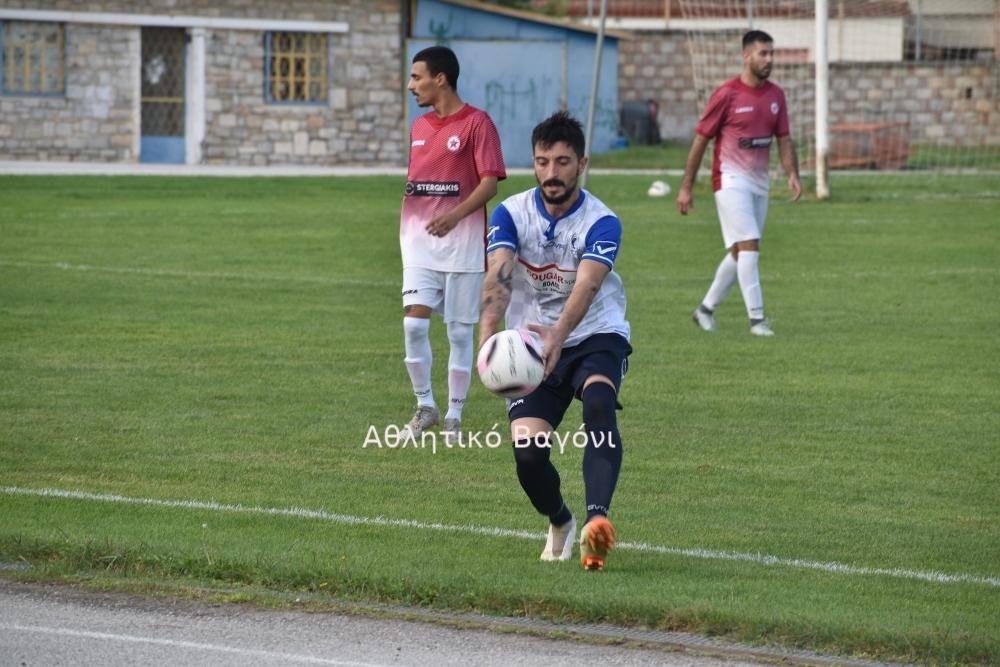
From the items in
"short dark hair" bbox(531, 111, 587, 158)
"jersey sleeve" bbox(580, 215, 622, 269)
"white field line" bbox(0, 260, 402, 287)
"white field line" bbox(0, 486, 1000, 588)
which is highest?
"short dark hair" bbox(531, 111, 587, 158)

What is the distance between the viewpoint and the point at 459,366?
10.3 metres

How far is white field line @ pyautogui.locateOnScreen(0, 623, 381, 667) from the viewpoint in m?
5.84

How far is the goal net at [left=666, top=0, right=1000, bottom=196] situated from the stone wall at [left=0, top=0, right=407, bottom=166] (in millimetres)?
6925

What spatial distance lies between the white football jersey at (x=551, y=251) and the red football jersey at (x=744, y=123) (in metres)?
7.35

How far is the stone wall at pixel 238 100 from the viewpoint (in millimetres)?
37125

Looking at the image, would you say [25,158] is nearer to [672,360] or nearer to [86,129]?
[86,129]

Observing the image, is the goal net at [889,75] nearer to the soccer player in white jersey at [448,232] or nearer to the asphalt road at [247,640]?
the soccer player in white jersey at [448,232]

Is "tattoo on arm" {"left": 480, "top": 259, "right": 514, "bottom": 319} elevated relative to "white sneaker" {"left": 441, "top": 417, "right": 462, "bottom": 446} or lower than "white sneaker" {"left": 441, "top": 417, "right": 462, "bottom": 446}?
elevated

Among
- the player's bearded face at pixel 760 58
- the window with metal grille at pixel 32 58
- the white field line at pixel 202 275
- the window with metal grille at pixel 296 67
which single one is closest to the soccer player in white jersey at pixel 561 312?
the player's bearded face at pixel 760 58

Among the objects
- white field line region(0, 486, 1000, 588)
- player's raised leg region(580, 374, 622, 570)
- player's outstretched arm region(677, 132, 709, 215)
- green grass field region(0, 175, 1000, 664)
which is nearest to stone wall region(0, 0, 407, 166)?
green grass field region(0, 175, 1000, 664)

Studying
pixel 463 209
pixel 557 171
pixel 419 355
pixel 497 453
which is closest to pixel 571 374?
pixel 557 171

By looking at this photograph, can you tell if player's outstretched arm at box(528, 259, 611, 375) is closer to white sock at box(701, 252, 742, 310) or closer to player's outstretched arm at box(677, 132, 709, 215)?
player's outstretched arm at box(677, 132, 709, 215)

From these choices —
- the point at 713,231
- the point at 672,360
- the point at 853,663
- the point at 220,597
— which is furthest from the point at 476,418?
the point at 713,231

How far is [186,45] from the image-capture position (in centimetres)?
3812
